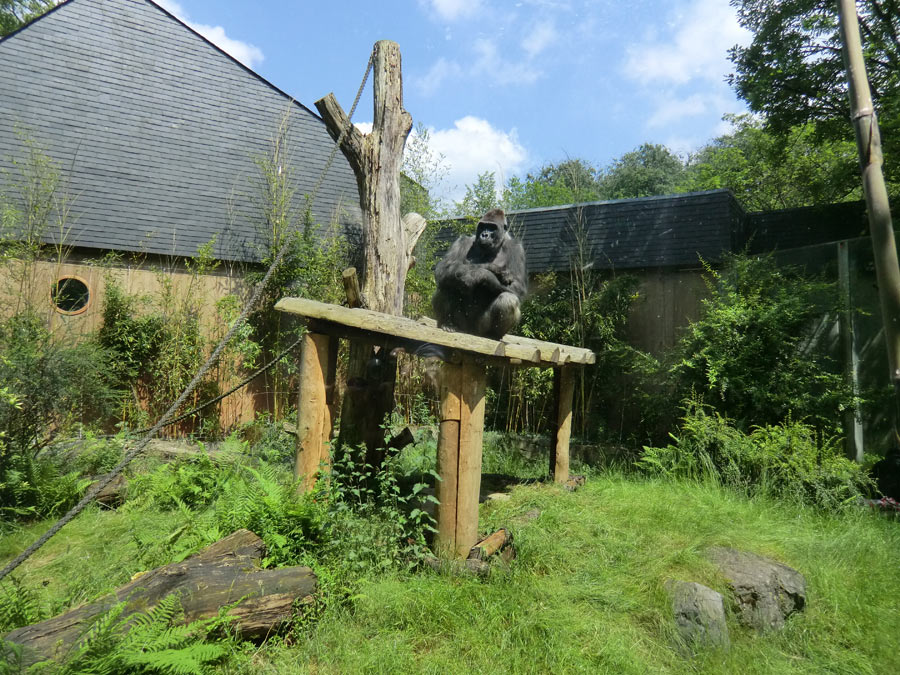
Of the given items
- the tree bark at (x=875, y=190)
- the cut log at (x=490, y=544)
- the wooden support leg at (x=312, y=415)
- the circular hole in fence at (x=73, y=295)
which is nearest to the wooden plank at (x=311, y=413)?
the wooden support leg at (x=312, y=415)

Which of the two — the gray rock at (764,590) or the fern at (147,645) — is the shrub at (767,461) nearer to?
the gray rock at (764,590)

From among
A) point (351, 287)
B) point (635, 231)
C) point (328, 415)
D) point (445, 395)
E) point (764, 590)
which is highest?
point (635, 231)

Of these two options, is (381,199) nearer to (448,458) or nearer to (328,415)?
(328,415)

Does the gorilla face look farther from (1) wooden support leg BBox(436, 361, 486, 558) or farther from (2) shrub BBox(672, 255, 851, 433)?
(2) shrub BBox(672, 255, 851, 433)

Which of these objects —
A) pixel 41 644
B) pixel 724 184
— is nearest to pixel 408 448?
pixel 41 644

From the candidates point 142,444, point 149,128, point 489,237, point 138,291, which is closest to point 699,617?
point 142,444

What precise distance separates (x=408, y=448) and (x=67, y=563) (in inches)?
140

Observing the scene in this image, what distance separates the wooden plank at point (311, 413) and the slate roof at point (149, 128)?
578 centimetres

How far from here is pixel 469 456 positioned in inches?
155

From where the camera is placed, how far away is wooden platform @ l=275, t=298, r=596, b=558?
384 centimetres

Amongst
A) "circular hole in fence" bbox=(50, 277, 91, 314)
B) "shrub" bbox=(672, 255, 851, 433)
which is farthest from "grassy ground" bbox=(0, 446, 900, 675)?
"circular hole in fence" bbox=(50, 277, 91, 314)

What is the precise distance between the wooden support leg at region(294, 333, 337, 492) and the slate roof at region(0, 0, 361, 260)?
19.0ft

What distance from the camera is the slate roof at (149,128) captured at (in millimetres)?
8984

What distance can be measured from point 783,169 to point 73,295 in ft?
47.4
